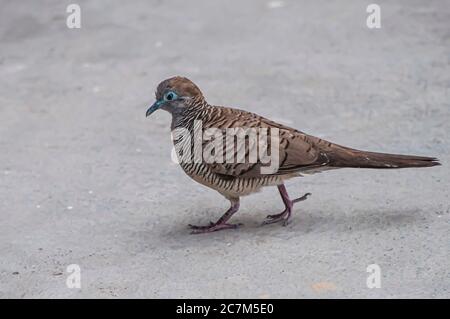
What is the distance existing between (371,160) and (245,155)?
2.22 ft

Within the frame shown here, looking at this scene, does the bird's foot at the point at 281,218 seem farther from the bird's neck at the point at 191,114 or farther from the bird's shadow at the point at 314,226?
the bird's neck at the point at 191,114

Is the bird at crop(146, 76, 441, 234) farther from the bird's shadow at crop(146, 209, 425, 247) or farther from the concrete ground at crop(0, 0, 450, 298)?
the concrete ground at crop(0, 0, 450, 298)

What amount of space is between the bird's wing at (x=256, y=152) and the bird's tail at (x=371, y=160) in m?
0.07

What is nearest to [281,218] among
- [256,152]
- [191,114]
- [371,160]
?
[256,152]

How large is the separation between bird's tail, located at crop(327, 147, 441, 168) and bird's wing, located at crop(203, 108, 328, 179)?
70 millimetres

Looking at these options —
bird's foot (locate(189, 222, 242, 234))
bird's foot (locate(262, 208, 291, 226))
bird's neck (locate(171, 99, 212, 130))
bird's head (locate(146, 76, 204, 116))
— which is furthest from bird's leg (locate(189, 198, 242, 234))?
bird's head (locate(146, 76, 204, 116))

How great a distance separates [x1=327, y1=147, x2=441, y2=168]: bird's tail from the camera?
16.1ft

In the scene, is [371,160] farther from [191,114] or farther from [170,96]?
[170,96]

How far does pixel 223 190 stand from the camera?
16.4 ft

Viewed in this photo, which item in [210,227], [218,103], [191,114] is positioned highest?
[191,114]

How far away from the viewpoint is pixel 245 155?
4.88 metres

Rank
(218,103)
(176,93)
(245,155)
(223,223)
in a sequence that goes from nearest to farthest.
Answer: (245,155) → (176,93) → (223,223) → (218,103)
